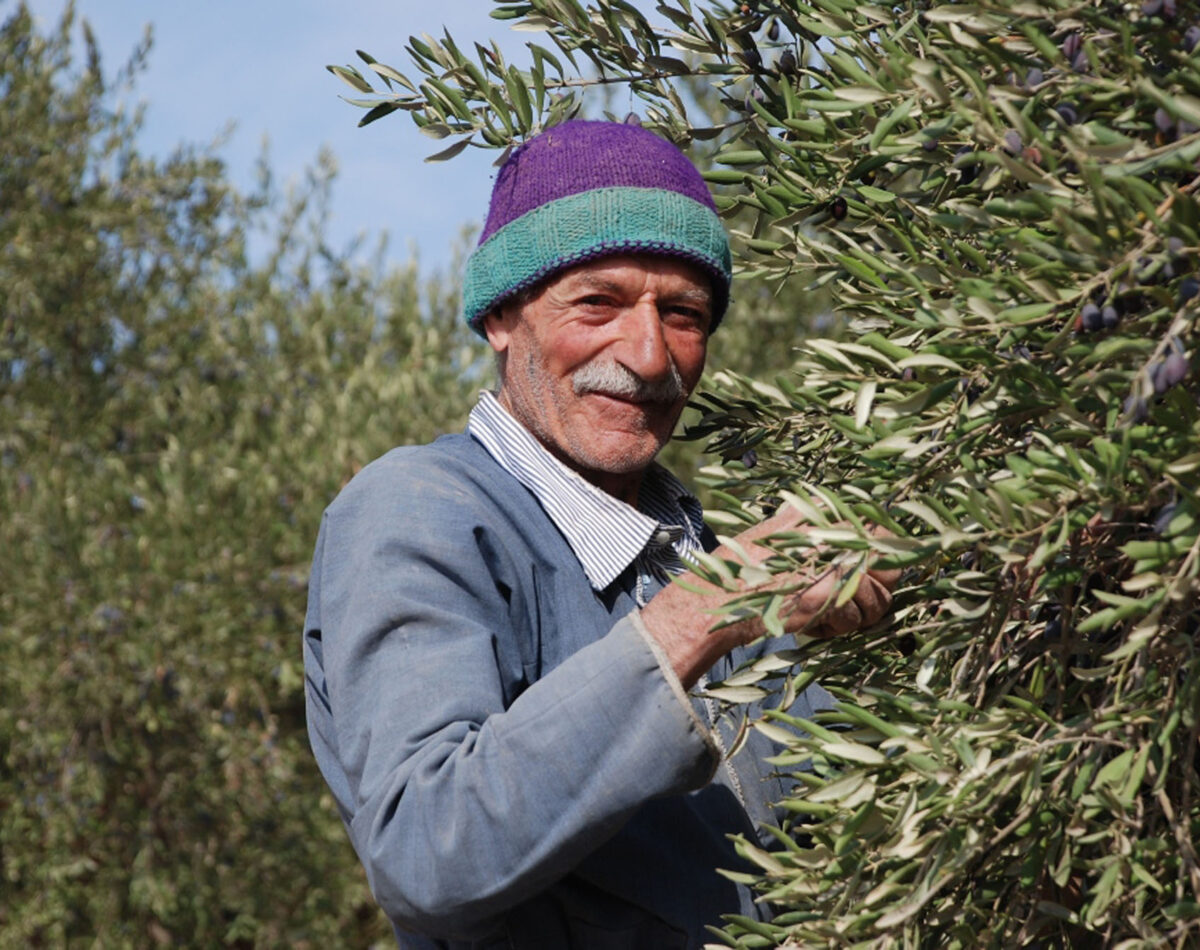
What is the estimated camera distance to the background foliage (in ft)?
4.29

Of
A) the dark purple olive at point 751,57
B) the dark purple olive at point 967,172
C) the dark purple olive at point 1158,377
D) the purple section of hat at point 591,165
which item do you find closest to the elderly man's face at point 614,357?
the purple section of hat at point 591,165

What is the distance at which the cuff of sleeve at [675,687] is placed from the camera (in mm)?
1812

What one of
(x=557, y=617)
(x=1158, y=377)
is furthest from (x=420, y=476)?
(x=1158, y=377)

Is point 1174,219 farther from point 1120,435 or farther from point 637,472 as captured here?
point 637,472

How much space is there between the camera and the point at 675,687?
1820mm

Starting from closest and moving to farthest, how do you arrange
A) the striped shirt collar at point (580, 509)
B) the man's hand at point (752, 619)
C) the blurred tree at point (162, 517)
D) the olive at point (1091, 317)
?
the olive at point (1091, 317)
the man's hand at point (752, 619)
the striped shirt collar at point (580, 509)
the blurred tree at point (162, 517)

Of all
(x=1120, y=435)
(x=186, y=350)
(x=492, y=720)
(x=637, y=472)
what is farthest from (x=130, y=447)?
(x=1120, y=435)

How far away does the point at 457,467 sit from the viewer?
92.8 inches

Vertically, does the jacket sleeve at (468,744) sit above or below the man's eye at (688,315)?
below

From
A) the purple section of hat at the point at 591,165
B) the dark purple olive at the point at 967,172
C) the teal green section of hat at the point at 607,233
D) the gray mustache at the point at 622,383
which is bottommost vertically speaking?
the gray mustache at the point at 622,383

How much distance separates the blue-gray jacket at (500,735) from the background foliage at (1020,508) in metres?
0.19

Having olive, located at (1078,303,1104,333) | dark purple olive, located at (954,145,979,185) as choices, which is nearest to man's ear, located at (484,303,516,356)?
dark purple olive, located at (954,145,979,185)

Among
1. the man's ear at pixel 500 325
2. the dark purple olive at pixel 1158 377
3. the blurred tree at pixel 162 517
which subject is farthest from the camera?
the blurred tree at pixel 162 517

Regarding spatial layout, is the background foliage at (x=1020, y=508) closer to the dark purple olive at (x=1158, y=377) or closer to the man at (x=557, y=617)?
the dark purple olive at (x=1158, y=377)
